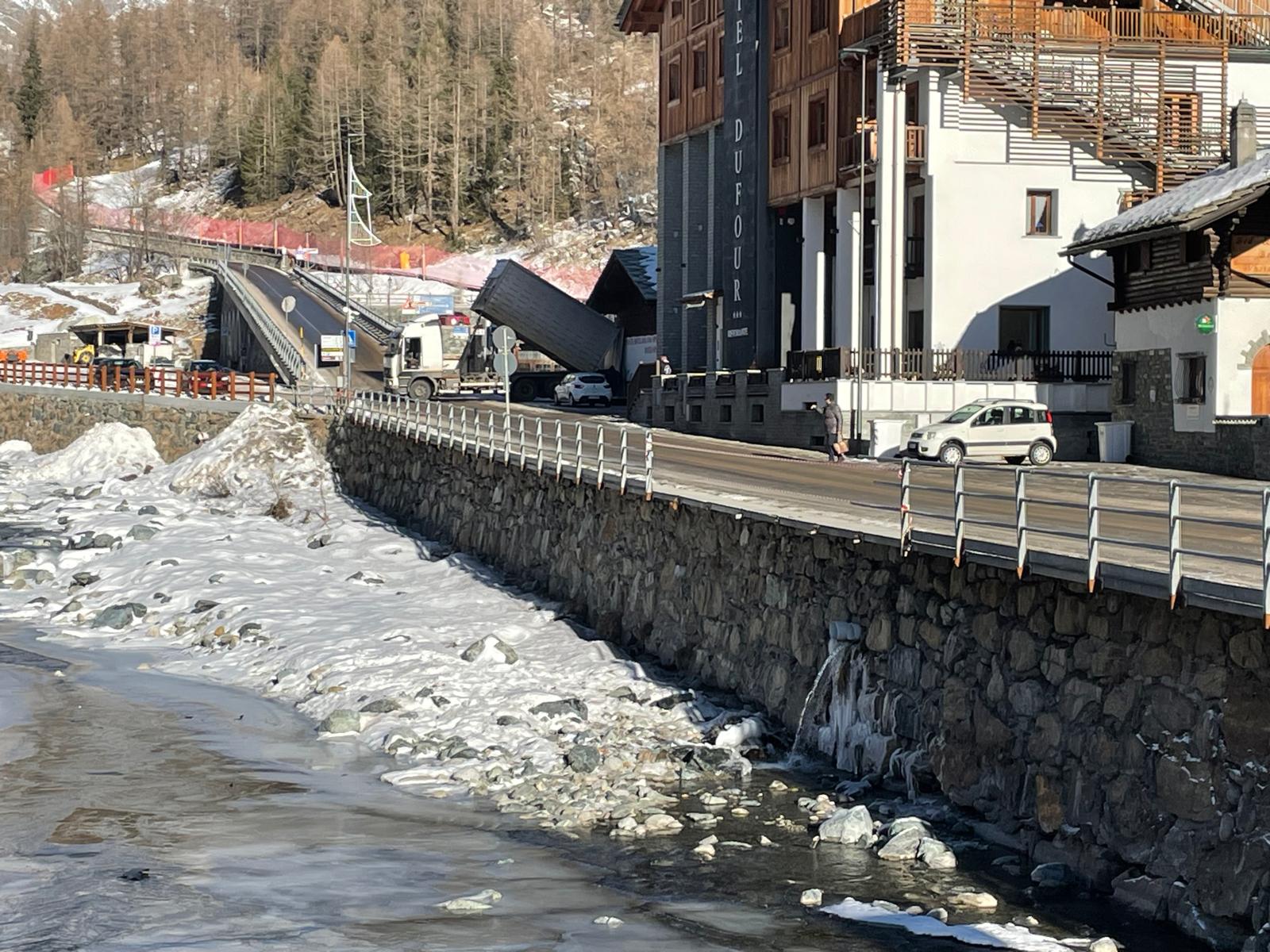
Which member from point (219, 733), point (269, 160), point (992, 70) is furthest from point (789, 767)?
point (269, 160)

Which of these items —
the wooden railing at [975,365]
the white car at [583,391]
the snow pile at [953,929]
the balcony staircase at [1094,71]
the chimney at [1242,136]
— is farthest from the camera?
the white car at [583,391]

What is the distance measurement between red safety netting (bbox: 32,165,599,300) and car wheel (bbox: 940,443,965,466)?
74.1 metres

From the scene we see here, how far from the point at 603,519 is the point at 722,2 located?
3174cm

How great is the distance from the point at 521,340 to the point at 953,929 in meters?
56.0

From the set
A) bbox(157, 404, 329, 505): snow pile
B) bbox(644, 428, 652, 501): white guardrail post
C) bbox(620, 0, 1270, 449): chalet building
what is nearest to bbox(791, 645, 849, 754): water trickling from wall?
bbox(644, 428, 652, 501): white guardrail post

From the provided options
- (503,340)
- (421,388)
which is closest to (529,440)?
(503,340)

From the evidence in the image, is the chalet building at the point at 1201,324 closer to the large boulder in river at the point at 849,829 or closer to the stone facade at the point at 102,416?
the large boulder in river at the point at 849,829

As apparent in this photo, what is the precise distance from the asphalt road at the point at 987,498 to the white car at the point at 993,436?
701 mm

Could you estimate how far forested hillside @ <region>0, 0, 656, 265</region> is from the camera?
13962cm

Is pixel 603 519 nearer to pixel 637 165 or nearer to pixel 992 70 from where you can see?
pixel 992 70

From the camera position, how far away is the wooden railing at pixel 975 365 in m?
42.9

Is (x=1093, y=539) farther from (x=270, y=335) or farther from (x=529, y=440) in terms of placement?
(x=270, y=335)

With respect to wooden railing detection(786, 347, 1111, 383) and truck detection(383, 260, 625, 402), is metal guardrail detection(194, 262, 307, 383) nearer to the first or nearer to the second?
truck detection(383, 260, 625, 402)

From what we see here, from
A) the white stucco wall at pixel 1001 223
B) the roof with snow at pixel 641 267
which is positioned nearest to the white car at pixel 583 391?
the roof with snow at pixel 641 267
